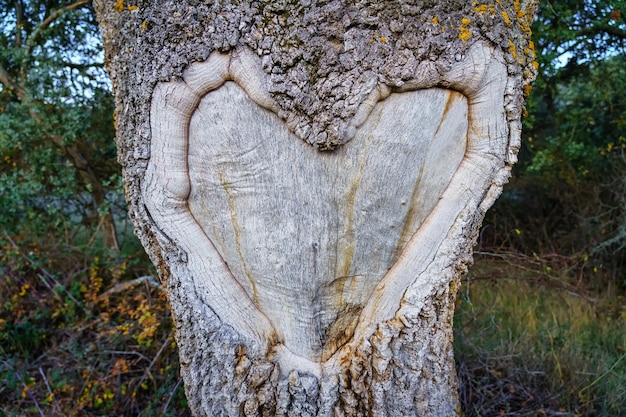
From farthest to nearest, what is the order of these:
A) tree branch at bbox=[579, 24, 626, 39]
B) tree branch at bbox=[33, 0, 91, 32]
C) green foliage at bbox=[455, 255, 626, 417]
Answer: tree branch at bbox=[579, 24, 626, 39]
tree branch at bbox=[33, 0, 91, 32]
green foliage at bbox=[455, 255, 626, 417]

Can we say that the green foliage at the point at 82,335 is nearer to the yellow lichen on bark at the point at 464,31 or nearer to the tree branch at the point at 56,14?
the tree branch at the point at 56,14

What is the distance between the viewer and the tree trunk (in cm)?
141

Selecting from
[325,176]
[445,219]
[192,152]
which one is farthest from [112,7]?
[445,219]

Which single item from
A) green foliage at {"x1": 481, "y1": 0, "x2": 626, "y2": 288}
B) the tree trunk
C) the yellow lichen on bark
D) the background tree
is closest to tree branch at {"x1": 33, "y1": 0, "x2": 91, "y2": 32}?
the background tree

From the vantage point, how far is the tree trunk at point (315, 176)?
1410mm

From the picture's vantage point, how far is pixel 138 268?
3852 millimetres

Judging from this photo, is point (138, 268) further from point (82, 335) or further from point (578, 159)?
point (578, 159)

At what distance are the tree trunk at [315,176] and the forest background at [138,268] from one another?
1.14 metres

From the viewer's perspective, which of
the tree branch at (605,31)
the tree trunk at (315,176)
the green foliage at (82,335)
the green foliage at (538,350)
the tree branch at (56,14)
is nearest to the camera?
the tree trunk at (315,176)

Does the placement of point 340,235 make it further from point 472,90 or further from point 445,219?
point 472,90

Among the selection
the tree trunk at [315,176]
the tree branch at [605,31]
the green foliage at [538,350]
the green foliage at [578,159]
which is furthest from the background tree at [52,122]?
the tree branch at [605,31]

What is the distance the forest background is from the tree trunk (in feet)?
3.74

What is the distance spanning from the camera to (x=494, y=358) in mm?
2781

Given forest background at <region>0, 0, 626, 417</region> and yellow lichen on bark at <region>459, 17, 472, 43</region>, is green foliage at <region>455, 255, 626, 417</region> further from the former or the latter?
yellow lichen on bark at <region>459, 17, 472, 43</region>
